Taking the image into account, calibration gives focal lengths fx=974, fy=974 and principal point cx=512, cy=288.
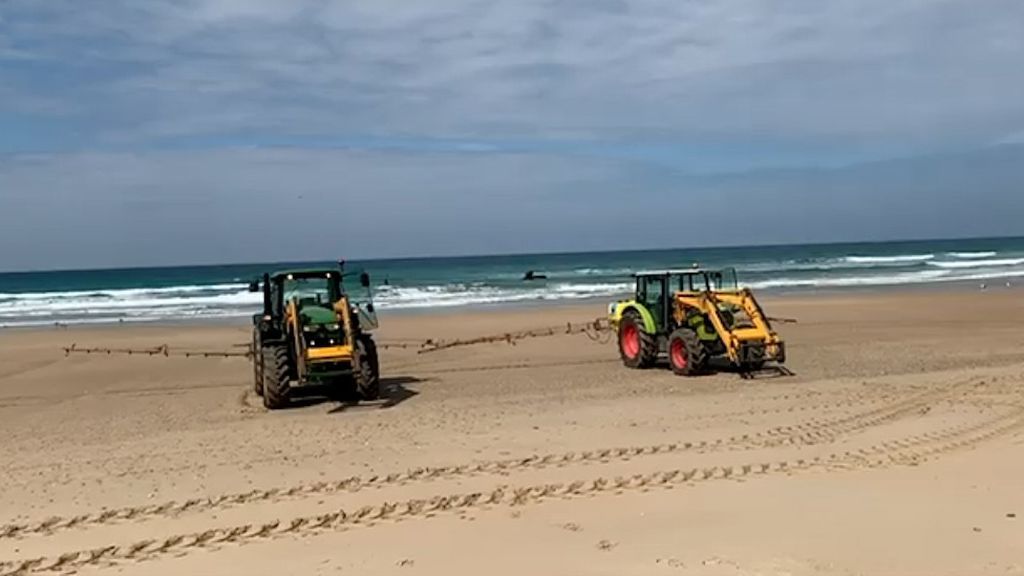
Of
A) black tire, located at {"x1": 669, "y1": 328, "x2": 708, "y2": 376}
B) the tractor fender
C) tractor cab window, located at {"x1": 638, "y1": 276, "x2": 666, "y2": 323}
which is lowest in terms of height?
black tire, located at {"x1": 669, "y1": 328, "x2": 708, "y2": 376}

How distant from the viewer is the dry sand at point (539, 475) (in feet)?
19.5

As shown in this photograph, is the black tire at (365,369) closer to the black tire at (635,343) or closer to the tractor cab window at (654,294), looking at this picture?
the black tire at (635,343)

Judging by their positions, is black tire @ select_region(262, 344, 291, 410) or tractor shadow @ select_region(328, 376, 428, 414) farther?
tractor shadow @ select_region(328, 376, 428, 414)

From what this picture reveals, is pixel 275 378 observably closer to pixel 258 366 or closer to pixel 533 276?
pixel 258 366

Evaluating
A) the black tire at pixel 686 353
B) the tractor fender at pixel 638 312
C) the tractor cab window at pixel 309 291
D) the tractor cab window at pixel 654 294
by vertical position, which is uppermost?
the tractor cab window at pixel 309 291

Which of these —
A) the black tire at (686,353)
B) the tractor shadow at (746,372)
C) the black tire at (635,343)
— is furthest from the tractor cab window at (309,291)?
the tractor shadow at (746,372)

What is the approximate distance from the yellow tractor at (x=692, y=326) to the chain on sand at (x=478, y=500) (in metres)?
4.82

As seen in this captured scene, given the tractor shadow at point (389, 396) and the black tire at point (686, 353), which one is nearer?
the tractor shadow at point (389, 396)

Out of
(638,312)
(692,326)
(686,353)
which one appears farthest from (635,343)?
(686,353)

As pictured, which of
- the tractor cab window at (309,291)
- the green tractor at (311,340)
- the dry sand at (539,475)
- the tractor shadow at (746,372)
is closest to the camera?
the dry sand at (539,475)

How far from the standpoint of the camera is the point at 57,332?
27547 millimetres

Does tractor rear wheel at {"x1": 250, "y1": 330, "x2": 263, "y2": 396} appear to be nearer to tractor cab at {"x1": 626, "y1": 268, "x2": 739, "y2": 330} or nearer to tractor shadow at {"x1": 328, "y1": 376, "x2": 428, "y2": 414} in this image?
tractor shadow at {"x1": 328, "y1": 376, "x2": 428, "y2": 414}

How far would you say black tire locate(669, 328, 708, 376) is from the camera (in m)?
14.4

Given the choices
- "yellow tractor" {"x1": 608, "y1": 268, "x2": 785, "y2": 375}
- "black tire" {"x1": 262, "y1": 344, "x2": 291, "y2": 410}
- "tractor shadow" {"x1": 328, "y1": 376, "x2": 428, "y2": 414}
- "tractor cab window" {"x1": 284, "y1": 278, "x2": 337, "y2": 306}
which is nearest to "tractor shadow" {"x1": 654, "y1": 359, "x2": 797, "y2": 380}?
"yellow tractor" {"x1": 608, "y1": 268, "x2": 785, "y2": 375}
